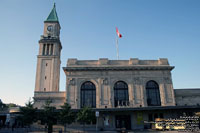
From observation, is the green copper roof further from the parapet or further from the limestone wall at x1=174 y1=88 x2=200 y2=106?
the limestone wall at x1=174 y1=88 x2=200 y2=106

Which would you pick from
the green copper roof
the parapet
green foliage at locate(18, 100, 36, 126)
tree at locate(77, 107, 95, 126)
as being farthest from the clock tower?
tree at locate(77, 107, 95, 126)

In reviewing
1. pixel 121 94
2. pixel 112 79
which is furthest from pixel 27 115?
pixel 121 94

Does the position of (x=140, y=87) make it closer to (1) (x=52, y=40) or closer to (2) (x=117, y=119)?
(2) (x=117, y=119)

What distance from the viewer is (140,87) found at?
39312mm

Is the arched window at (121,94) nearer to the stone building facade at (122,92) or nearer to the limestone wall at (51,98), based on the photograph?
the stone building facade at (122,92)

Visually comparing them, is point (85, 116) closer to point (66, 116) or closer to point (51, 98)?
point (66, 116)

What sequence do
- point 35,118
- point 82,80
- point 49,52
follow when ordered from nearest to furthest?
point 35,118
point 82,80
point 49,52

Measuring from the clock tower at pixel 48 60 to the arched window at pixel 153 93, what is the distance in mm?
22959

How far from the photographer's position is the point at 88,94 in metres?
39.1

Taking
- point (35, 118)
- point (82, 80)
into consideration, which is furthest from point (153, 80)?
point (35, 118)

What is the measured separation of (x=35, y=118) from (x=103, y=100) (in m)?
13.9

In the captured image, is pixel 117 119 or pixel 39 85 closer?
pixel 117 119

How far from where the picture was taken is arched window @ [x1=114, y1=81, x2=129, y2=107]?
38.7 metres

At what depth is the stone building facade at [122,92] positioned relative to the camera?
122 ft
